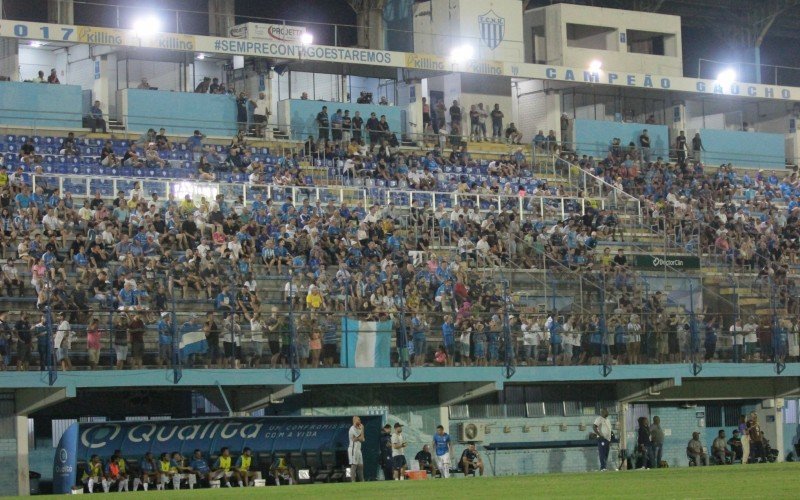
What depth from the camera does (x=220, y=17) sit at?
1960 inches

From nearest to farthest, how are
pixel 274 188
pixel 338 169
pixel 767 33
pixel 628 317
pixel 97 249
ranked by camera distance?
pixel 97 249 < pixel 628 317 < pixel 274 188 < pixel 338 169 < pixel 767 33

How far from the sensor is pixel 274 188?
126ft

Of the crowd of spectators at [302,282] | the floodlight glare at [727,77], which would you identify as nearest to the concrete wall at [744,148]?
the floodlight glare at [727,77]

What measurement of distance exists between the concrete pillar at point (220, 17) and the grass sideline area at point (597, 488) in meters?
28.5

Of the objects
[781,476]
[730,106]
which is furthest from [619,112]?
[781,476]

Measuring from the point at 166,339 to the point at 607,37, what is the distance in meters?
31.8

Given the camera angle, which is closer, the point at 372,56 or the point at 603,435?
the point at 603,435

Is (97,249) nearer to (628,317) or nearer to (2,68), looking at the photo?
(628,317)

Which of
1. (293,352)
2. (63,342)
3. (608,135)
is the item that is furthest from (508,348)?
(608,135)

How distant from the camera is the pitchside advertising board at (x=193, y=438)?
1056 inches

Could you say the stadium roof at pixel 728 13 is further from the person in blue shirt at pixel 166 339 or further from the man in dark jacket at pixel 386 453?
the person in blue shirt at pixel 166 339

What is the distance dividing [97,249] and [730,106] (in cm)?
3455

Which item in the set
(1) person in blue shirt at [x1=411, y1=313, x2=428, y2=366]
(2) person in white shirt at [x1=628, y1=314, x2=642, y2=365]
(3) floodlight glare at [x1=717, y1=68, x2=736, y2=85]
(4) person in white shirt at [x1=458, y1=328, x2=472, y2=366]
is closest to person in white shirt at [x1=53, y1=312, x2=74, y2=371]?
(1) person in blue shirt at [x1=411, y1=313, x2=428, y2=366]

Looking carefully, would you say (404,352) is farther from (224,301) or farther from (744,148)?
(744,148)
